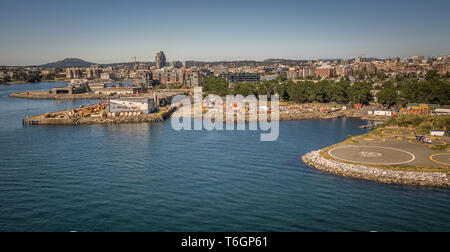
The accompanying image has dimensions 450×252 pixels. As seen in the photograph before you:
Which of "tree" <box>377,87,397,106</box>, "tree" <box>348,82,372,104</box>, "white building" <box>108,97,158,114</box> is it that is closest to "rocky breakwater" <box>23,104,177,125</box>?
"white building" <box>108,97,158,114</box>

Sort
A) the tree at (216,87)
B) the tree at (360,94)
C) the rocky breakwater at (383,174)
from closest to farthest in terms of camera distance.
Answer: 1. the rocky breakwater at (383,174)
2. the tree at (360,94)
3. the tree at (216,87)

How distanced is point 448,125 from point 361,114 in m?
10.1

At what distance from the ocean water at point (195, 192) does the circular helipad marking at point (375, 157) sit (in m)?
1.56

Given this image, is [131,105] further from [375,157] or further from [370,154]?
[375,157]

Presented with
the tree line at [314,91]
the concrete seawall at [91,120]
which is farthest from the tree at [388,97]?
the concrete seawall at [91,120]

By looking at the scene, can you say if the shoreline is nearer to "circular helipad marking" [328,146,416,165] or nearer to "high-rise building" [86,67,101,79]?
"circular helipad marking" [328,146,416,165]

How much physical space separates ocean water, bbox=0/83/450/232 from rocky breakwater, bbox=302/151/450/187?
42 centimetres

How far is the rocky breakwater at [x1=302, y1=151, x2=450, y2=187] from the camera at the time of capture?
11.6 metres

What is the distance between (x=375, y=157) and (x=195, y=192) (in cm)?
755

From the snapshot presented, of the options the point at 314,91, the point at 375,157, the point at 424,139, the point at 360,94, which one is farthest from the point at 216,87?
the point at 375,157

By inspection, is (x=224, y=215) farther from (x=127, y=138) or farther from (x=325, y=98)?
(x=325, y=98)

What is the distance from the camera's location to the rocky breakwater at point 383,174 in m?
11.6

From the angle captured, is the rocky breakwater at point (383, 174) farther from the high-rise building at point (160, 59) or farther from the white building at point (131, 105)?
the high-rise building at point (160, 59)

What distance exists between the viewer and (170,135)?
2106 cm
